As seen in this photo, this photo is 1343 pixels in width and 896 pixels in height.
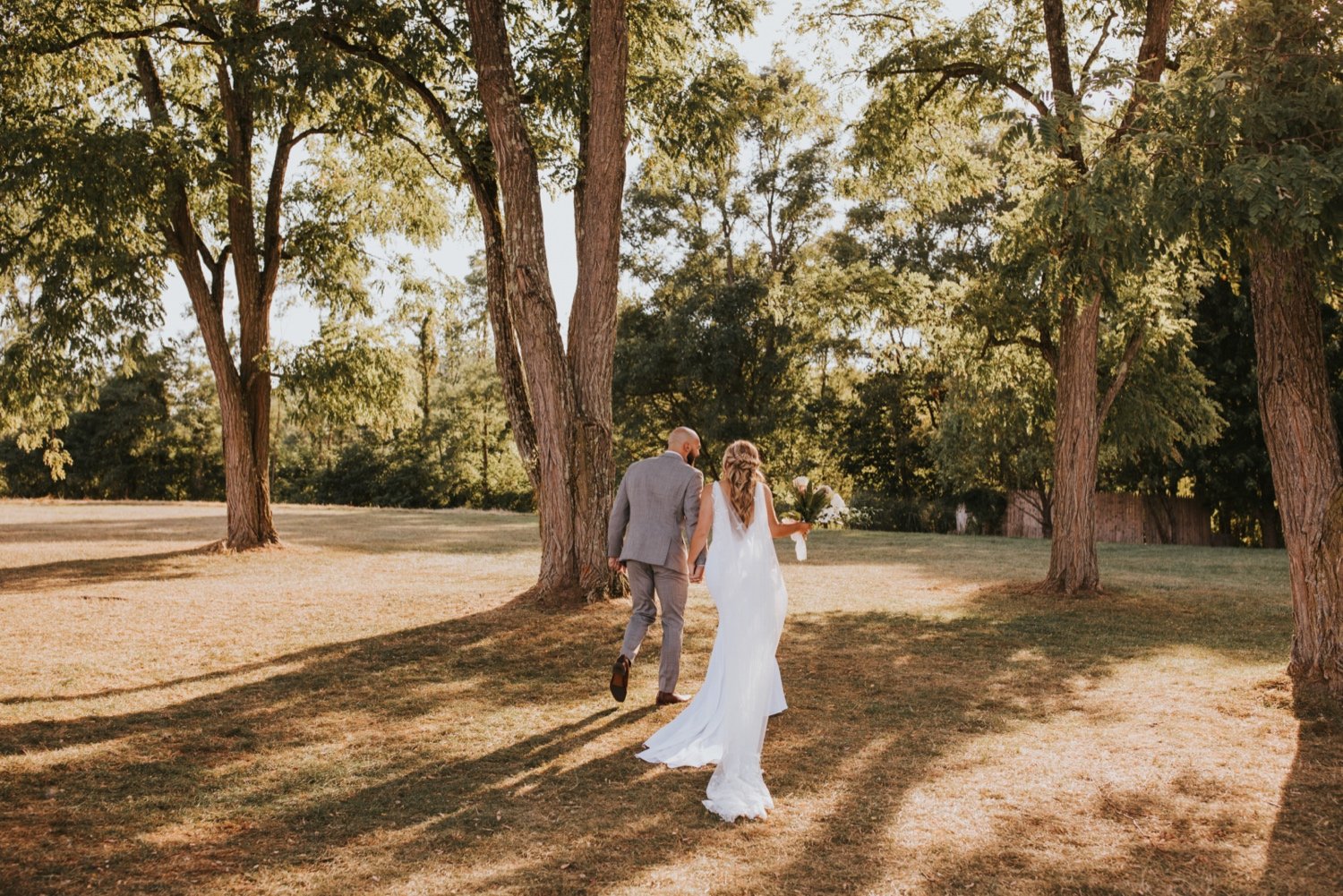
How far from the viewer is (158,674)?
29.3 feet

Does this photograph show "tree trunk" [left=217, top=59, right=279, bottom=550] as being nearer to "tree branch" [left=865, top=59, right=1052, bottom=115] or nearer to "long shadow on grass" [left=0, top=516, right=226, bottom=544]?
"long shadow on grass" [left=0, top=516, right=226, bottom=544]

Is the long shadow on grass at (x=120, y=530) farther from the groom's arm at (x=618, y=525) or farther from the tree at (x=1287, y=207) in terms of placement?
the tree at (x=1287, y=207)

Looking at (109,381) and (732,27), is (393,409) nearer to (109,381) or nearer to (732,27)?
(732,27)

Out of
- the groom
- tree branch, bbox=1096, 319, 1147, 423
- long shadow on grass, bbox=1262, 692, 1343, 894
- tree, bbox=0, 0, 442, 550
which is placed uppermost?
tree, bbox=0, 0, 442, 550

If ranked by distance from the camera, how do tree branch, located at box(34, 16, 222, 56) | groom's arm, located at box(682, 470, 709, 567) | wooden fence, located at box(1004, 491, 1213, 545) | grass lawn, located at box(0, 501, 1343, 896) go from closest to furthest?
grass lawn, located at box(0, 501, 1343, 896), groom's arm, located at box(682, 470, 709, 567), tree branch, located at box(34, 16, 222, 56), wooden fence, located at box(1004, 491, 1213, 545)

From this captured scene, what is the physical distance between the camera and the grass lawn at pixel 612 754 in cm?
467

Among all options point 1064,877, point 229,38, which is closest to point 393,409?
point 229,38

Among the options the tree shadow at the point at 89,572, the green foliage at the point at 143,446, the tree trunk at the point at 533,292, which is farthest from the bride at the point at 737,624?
the green foliage at the point at 143,446

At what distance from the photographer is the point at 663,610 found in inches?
317

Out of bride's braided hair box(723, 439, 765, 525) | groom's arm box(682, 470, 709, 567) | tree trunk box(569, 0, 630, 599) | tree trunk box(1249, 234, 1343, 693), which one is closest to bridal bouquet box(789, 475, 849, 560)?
groom's arm box(682, 470, 709, 567)

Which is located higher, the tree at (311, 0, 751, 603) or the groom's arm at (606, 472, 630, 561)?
the tree at (311, 0, 751, 603)

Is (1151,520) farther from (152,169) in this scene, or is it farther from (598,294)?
(152,169)

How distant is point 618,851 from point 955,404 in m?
25.3

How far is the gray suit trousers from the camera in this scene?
7.88m
